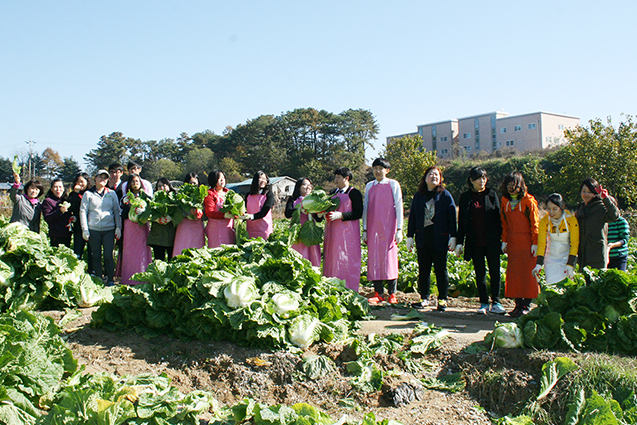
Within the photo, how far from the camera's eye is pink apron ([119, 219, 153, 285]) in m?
7.17

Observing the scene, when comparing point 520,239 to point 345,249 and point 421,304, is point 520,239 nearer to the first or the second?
point 421,304

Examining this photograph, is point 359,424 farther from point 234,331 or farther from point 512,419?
point 234,331

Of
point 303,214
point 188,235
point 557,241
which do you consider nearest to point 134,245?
point 188,235

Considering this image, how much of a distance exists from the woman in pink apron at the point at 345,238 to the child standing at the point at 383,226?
0.19 meters

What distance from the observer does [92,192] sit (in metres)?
7.09

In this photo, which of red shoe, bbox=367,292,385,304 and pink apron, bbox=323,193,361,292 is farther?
pink apron, bbox=323,193,361,292

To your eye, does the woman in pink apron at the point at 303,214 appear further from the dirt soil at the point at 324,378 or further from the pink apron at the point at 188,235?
the dirt soil at the point at 324,378

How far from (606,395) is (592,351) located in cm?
59

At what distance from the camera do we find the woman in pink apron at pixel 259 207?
6559 millimetres

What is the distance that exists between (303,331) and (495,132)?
193 feet

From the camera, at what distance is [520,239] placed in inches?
221

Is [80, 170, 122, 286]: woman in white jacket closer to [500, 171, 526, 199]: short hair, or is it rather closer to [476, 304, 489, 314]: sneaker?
[476, 304, 489, 314]: sneaker

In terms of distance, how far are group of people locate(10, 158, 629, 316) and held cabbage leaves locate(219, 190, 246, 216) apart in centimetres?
17

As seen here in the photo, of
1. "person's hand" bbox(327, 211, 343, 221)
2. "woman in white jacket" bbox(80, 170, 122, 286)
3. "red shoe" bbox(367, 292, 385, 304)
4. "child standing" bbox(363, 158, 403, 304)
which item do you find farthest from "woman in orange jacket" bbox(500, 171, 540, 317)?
"woman in white jacket" bbox(80, 170, 122, 286)
